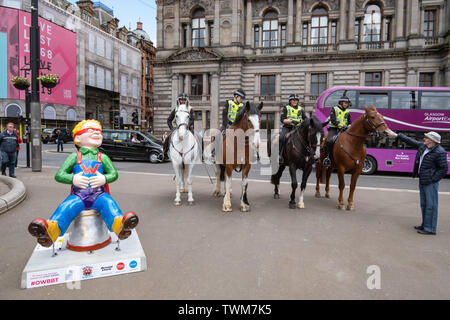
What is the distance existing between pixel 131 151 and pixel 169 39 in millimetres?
19455

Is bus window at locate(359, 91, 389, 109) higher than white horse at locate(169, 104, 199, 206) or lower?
higher

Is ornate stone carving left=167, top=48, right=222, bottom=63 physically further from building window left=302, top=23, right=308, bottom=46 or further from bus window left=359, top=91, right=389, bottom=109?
bus window left=359, top=91, right=389, bottom=109

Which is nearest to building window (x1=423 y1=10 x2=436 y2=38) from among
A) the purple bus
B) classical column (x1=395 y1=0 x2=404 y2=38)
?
classical column (x1=395 y1=0 x2=404 y2=38)

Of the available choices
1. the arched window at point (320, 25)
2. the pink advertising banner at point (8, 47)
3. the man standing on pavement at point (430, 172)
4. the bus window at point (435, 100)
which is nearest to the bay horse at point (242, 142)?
the man standing on pavement at point (430, 172)

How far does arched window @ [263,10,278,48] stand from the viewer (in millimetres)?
30266

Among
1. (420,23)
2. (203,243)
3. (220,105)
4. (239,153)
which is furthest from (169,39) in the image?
(203,243)

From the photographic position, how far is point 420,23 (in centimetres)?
2631

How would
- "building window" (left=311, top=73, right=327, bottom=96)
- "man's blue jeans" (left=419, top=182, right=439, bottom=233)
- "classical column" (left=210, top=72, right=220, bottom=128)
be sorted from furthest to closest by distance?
"classical column" (left=210, top=72, right=220, bottom=128), "building window" (left=311, top=73, right=327, bottom=96), "man's blue jeans" (left=419, top=182, right=439, bottom=233)

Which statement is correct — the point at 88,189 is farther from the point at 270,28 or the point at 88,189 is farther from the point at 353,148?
the point at 270,28

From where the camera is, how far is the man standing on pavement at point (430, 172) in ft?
16.1

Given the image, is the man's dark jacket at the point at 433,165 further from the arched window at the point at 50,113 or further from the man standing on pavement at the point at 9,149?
the arched window at the point at 50,113

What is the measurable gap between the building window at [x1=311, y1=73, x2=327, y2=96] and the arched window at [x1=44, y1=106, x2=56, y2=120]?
104ft

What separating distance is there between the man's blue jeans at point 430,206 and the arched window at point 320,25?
90.7ft
